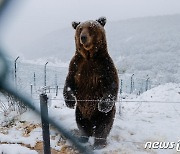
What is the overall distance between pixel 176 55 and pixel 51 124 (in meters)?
18.9

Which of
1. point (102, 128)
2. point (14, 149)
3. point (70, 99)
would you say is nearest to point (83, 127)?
point (102, 128)

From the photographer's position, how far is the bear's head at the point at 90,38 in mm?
4195

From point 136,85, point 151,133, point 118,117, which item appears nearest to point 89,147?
point 151,133

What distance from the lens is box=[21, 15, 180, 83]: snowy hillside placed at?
1964 centimetres

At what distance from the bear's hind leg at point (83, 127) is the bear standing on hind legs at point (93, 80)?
4cm

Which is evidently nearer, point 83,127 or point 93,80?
point 93,80

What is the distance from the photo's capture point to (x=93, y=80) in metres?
4.37

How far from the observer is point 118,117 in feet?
20.5

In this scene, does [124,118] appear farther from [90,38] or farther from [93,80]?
[90,38]

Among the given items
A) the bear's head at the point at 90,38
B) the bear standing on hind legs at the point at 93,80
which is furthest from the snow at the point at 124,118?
the bear's head at the point at 90,38

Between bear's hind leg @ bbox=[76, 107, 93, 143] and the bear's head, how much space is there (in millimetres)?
957

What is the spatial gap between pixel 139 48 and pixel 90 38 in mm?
21004

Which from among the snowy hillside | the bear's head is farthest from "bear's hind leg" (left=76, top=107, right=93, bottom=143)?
the snowy hillside

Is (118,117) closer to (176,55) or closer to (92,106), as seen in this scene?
(92,106)
